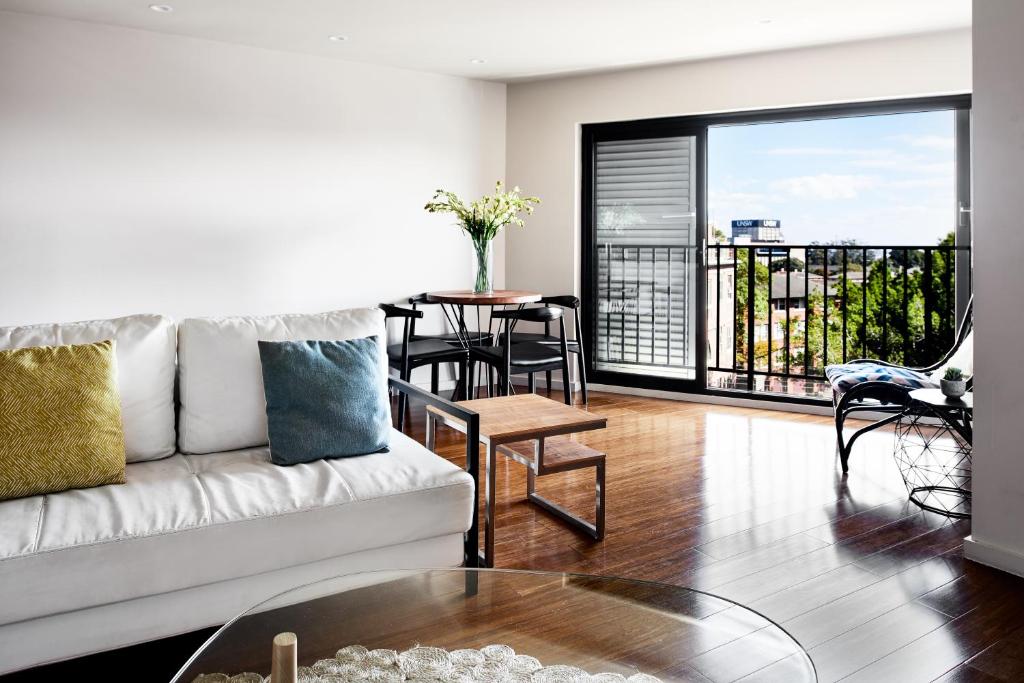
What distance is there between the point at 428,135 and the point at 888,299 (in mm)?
3474

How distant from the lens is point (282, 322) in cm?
280

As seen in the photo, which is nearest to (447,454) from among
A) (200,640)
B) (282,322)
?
(282,322)

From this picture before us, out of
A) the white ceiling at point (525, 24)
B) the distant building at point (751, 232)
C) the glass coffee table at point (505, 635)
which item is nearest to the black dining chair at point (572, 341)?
the distant building at point (751, 232)

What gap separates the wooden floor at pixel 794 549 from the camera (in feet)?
7.13

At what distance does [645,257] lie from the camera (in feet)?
19.1

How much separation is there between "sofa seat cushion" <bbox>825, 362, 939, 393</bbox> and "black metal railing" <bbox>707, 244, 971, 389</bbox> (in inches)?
46.2

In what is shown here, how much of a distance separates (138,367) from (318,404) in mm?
576

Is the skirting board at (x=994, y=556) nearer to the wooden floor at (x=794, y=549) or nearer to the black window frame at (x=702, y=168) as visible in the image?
the wooden floor at (x=794, y=549)

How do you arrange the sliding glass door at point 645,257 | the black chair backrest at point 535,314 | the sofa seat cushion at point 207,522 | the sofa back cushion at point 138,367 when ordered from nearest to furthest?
1. the sofa seat cushion at point 207,522
2. the sofa back cushion at point 138,367
3. the black chair backrest at point 535,314
4. the sliding glass door at point 645,257

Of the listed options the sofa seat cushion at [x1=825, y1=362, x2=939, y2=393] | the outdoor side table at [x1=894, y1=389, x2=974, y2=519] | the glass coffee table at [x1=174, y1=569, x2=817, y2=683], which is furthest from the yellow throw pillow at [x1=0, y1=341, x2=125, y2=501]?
the sofa seat cushion at [x1=825, y1=362, x2=939, y2=393]

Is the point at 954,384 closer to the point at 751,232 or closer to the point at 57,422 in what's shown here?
the point at 751,232

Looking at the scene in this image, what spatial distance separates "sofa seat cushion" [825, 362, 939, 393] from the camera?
3.91 m

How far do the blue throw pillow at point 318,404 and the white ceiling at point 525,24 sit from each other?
2.28 meters

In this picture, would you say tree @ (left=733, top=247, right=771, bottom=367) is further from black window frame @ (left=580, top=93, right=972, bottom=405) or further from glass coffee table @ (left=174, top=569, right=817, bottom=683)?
glass coffee table @ (left=174, top=569, right=817, bottom=683)
